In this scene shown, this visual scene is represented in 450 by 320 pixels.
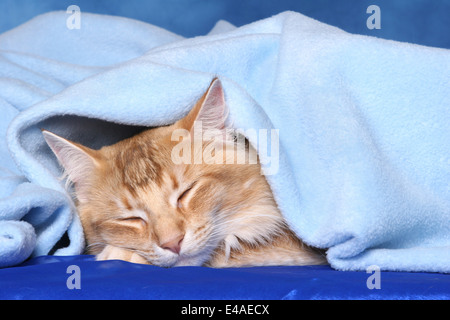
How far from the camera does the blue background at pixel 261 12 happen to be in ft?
9.68

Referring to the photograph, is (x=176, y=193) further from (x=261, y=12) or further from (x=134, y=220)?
(x=261, y=12)

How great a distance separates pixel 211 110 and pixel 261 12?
5.68ft

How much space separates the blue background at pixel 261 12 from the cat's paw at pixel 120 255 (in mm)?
1932

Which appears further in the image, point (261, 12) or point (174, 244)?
point (261, 12)

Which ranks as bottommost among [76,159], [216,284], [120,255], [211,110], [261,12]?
[216,284]

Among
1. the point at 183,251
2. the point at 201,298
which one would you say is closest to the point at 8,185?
the point at 183,251

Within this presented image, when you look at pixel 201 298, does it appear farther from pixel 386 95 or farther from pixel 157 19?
pixel 157 19

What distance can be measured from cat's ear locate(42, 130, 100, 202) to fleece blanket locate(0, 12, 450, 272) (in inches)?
2.5

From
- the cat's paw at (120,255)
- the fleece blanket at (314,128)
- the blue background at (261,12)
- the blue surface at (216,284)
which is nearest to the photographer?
the blue surface at (216,284)

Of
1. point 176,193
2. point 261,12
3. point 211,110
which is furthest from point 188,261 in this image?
point 261,12

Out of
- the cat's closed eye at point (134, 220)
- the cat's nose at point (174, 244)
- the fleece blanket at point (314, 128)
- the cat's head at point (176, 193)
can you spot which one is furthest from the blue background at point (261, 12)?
the cat's nose at point (174, 244)

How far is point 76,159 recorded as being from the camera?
168 centimetres

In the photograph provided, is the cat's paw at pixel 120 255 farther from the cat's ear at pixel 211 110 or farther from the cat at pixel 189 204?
the cat's ear at pixel 211 110

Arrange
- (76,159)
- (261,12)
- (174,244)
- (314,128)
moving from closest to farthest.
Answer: (174,244) < (314,128) < (76,159) < (261,12)
